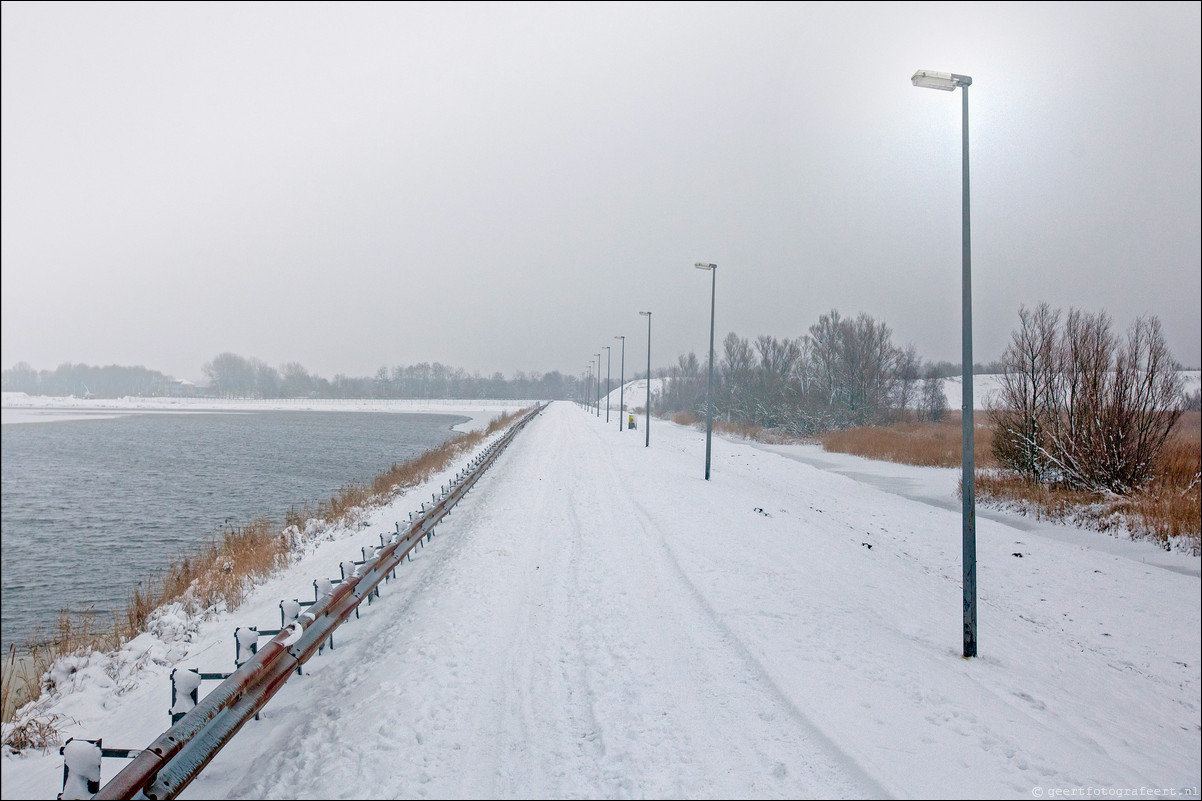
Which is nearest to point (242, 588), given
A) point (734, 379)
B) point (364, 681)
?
point (364, 681)

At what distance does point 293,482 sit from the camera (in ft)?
78.7

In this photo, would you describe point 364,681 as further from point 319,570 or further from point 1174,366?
point 1174,366

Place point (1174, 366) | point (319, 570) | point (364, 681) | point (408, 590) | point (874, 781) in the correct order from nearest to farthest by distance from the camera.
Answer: point (874, 781) → point (364, 681) → point (408, 590) → point (319, 570) → point (1174, 366)

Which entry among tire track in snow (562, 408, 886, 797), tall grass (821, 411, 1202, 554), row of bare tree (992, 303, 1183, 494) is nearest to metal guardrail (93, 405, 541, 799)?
tire track in snow (562, 408, 886, 797)

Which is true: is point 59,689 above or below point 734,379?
below

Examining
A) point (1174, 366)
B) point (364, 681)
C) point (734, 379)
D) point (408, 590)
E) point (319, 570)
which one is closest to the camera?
point (364, 681)

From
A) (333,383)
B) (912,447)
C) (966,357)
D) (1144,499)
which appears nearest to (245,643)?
(966,357)

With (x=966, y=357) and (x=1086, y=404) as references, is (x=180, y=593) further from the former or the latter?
(x=1086, y=404)

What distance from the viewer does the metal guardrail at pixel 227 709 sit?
3.34 meters

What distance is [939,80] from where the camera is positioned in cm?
655

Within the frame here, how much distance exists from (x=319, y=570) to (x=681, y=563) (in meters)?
5.99

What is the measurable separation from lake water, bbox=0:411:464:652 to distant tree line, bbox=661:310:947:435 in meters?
34.0

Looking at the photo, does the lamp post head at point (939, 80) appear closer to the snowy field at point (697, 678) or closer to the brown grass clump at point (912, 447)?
the snowy field at point (697, 678)

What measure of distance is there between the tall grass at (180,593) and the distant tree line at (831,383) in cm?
4412
